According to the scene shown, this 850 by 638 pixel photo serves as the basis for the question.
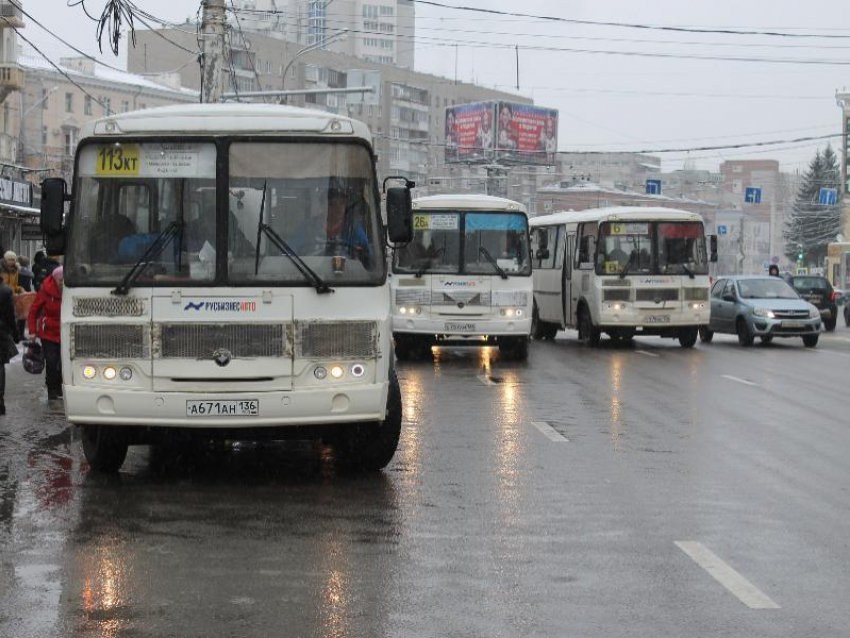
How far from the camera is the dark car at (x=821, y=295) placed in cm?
4619

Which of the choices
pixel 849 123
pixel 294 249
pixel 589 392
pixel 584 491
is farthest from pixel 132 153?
pixel 849 123

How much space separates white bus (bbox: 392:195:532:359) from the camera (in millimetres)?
25750

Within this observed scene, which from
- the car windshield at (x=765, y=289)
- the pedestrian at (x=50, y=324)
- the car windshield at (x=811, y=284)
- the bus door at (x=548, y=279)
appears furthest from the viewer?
the car windshield at (x=811, y=284)

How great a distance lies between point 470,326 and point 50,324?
966cm

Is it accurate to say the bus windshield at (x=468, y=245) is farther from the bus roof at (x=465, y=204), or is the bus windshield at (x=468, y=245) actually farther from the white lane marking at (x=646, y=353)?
the white lane marking at (x=646, y=353)

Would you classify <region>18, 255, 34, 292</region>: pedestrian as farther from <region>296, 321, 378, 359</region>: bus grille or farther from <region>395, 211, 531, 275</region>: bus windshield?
<region>296, 321, 378, 359</region>: bus grille

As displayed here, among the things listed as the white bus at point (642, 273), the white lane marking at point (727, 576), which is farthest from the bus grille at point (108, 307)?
the white bus at point (642, 273)

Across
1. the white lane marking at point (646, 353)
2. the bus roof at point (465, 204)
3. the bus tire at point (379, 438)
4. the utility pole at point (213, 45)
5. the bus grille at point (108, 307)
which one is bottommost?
the white lane marking at point (646, 353)

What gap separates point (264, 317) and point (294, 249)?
1.91ft

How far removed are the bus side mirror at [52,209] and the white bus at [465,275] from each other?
15.2 metres

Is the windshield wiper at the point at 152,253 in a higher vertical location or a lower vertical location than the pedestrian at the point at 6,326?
higher

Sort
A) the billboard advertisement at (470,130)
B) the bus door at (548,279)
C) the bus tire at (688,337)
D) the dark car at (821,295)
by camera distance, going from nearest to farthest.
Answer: the bus tire at (688,337)
the bus door at (548,279)
the dark car at (821,295)
the billboard advertisement at (470,130)

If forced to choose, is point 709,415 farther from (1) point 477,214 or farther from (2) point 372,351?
(1) point 477,214

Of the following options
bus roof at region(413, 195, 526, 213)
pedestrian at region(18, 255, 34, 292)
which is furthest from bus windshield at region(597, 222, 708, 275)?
pedestrian at region(18, 255, 34, 292)
